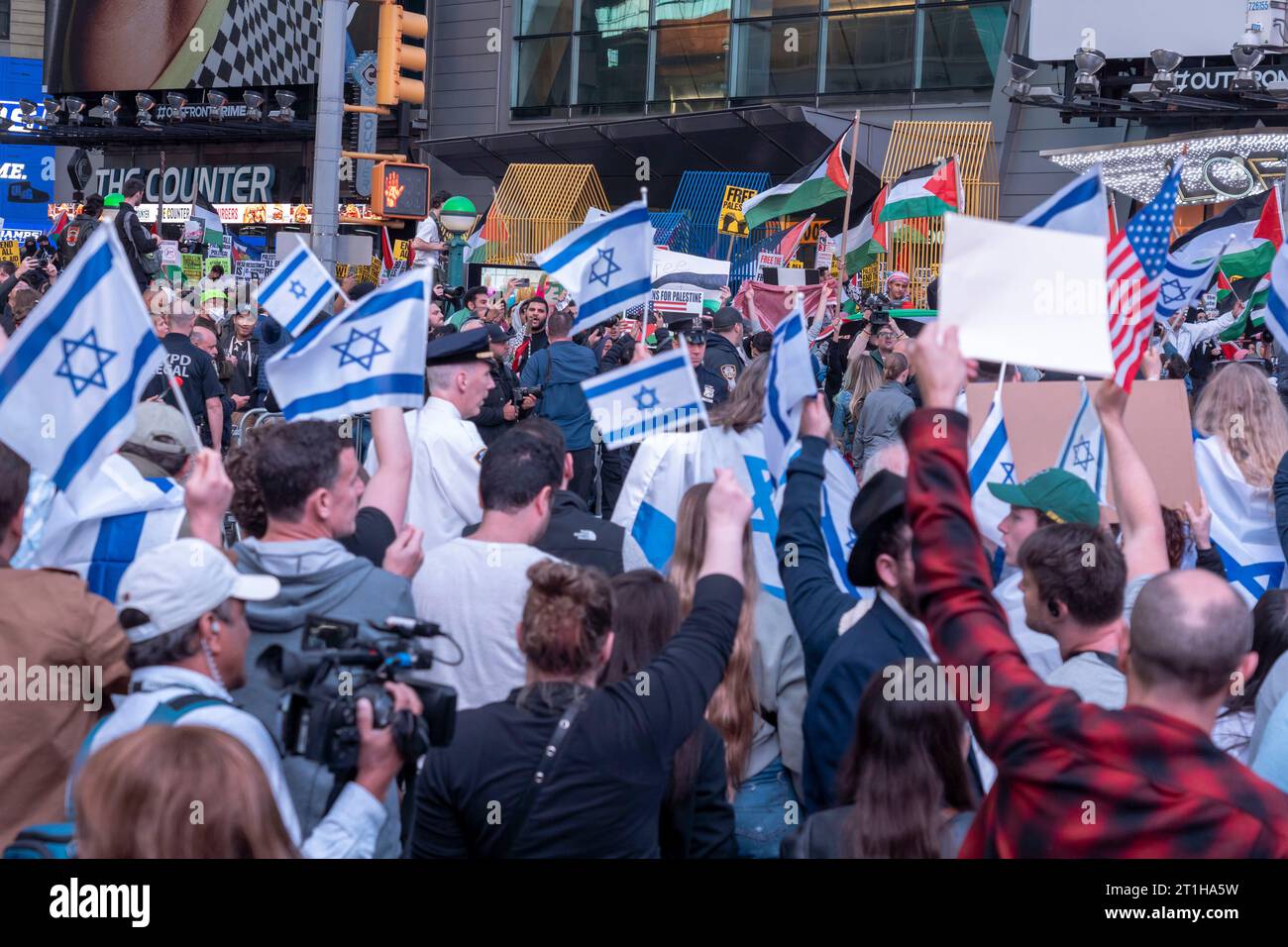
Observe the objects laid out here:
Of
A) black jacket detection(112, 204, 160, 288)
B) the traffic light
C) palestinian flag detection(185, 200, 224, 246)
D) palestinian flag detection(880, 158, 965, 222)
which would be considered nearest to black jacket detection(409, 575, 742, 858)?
black jacket detection(112, 204, 160, 288)

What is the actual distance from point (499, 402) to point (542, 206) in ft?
65.3

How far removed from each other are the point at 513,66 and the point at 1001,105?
1102cm

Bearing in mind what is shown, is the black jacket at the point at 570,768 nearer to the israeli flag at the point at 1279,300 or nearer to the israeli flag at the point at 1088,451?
the israeli flag at the point at 1088,451

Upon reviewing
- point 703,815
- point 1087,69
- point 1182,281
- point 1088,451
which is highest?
point 1087,69

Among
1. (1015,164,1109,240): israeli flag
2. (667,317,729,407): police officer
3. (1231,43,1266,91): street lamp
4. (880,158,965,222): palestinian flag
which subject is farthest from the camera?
(1231,43,1266,91): street lamp

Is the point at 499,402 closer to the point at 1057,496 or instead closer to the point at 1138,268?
the point at 1057,496

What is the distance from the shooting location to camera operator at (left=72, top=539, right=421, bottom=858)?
279 centimetres

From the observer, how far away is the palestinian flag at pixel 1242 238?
30.9 feet

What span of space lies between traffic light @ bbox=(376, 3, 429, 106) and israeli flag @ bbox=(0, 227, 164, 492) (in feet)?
28.7

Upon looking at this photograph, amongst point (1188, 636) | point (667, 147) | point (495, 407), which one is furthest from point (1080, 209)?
point (667, 147)

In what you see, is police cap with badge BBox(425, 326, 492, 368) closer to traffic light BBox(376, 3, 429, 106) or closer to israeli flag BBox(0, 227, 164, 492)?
israeli flag BBox(0, 227, 164, 492)

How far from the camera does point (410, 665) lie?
296 centimetres

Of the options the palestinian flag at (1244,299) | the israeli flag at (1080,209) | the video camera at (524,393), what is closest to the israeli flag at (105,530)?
the israeli flag at (1080,209)

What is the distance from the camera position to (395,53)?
12.7 m
